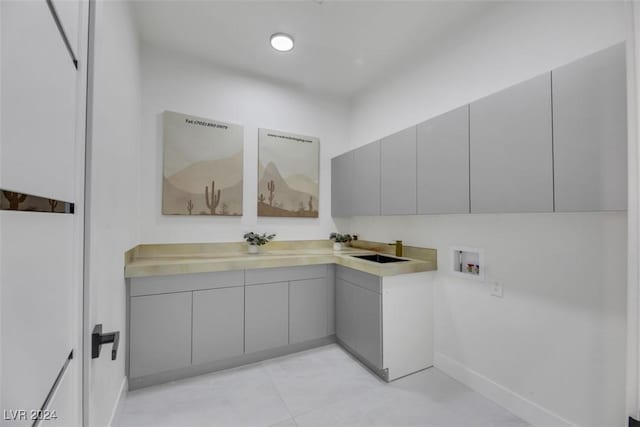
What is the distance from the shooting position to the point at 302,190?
11.1ft

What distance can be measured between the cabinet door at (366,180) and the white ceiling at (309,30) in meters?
0.94

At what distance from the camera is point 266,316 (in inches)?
102

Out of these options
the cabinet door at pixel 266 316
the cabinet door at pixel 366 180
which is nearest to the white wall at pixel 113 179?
the cabinet door at pixel 266 316

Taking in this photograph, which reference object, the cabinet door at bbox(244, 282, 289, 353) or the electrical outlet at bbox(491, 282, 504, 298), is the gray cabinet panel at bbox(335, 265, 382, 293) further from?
the electrical outlet at bbox(491, 282, 504, 298)

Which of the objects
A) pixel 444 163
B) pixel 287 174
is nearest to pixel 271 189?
pixel 287 174

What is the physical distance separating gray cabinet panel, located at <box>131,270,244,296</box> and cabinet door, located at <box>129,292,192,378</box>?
0.17 ft

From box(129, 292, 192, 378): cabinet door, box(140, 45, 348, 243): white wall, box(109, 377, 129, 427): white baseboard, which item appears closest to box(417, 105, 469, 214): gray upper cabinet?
box(140, 45, 348, 243): white wall

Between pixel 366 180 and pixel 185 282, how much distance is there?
1997 millimetres

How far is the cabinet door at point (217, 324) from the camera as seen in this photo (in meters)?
2.31

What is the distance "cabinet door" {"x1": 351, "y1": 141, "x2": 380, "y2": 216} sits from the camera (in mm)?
2758

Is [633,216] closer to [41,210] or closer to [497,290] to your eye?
[497,290]

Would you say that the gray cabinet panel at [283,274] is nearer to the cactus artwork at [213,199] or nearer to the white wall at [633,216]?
the cactus artwork at [213,199]

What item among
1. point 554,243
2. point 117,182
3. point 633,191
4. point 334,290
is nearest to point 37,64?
point 117,182

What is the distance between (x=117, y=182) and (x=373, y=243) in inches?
100.0
